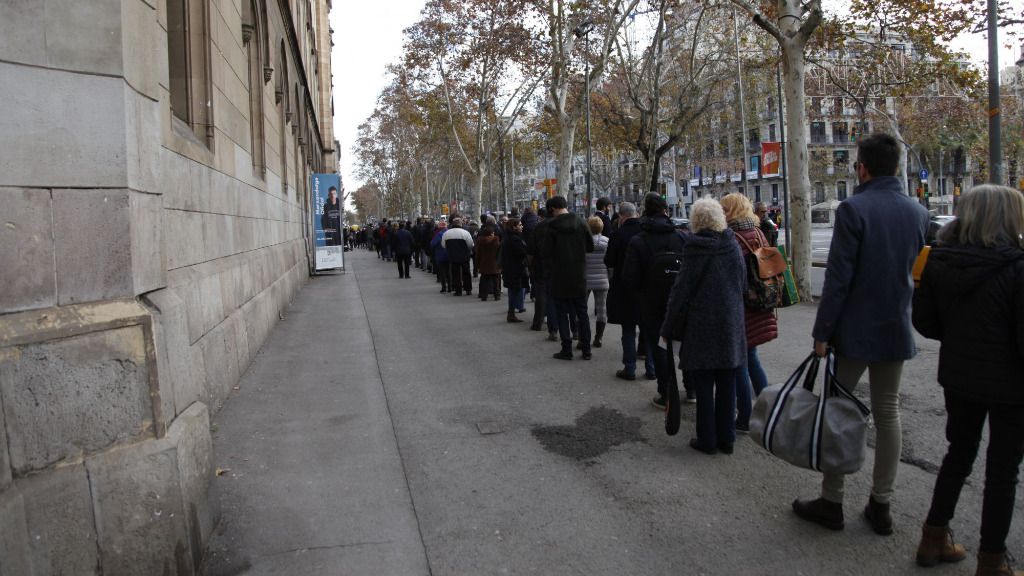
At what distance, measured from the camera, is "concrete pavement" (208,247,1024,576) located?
13.0ft

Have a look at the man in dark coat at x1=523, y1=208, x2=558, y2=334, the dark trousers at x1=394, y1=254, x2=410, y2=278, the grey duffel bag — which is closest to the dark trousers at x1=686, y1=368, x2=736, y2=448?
the grey duffel bag

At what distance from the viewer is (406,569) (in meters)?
3.88

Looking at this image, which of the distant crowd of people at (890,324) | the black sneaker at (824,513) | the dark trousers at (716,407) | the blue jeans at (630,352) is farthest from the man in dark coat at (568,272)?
the black sneaker at (824,513)

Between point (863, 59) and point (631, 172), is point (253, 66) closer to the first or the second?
point (863, 59)

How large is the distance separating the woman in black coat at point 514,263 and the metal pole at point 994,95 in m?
8.62

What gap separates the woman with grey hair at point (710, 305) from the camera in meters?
5.24

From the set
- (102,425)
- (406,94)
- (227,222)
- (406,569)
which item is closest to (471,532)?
(406,569)

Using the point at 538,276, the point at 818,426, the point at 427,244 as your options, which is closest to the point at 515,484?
the point at 818,426

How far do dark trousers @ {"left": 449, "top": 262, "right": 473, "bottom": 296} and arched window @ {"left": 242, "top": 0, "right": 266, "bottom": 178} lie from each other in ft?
21.4

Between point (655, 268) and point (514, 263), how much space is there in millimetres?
7242

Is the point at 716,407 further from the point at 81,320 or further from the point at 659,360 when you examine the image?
the point at 81,320

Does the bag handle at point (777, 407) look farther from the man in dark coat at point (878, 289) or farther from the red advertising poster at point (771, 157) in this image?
the red advertising poster at point (771, 157)

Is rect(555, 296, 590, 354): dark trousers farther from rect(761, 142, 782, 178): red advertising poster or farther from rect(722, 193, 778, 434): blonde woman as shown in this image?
rect(761, 142, 782, 178): red advertising poster

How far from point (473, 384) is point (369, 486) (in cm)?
313
